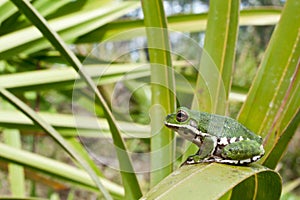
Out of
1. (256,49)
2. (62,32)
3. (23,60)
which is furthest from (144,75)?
(256,49)

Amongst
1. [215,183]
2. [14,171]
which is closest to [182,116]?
[215,183]

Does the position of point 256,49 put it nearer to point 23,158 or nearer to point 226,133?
point 23,158

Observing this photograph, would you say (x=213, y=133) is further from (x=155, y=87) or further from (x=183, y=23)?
(x=183, y=23)

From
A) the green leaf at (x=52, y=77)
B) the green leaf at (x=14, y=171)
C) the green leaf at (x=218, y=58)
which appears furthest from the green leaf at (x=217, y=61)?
the green leaf at (x=14, y=171)

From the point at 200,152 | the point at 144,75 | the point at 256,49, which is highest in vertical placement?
the point at 200,152

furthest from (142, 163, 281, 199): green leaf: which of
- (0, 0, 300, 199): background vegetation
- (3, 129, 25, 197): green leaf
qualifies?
(3, 129, 25, 197): green leaf

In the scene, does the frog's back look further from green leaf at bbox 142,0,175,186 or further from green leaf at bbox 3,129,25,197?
green leaf at bbox 3,129,25,197
